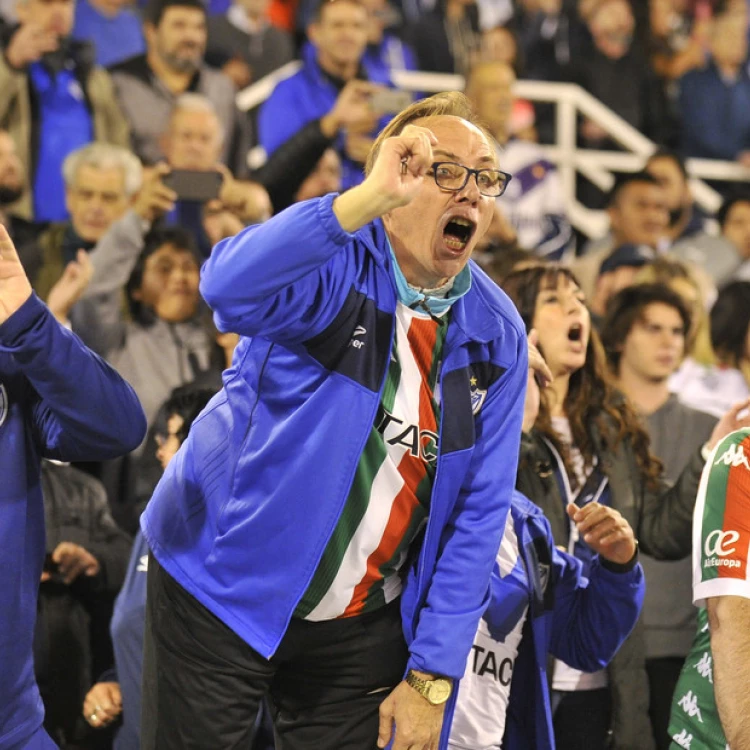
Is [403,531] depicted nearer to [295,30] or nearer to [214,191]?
[214,191]

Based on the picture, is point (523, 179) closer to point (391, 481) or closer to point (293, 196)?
point (293, 196)

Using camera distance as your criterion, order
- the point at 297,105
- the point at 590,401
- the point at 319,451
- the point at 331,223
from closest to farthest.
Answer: the point at 331,223
the point at 319,451
the point at 590,401
the point at 297,105

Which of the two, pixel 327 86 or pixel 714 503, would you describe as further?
pixel 327 86

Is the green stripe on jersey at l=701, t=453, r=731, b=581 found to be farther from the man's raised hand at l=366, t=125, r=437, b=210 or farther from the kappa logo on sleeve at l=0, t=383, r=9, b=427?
the kappa logo on sleeve at l=0, t=383, r=9, b=427

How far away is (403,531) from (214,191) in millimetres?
3280

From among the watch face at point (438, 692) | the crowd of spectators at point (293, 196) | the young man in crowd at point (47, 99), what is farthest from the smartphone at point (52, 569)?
the young man in crowd at point (47, 99)

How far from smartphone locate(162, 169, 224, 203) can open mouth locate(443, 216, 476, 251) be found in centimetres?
314

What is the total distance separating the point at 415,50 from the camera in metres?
8.02

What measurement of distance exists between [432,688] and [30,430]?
3.07 ft

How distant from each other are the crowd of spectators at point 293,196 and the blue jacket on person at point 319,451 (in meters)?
0.28

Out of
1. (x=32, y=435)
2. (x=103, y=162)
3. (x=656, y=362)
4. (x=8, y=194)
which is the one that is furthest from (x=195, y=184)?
(x=32, y=435)

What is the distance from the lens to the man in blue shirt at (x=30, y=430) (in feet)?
7.84

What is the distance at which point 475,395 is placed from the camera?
8.18 ft

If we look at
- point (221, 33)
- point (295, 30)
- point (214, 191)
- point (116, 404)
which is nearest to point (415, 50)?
point (295, 30)
